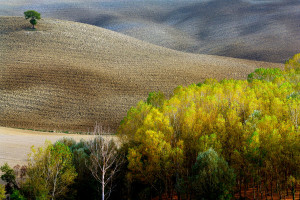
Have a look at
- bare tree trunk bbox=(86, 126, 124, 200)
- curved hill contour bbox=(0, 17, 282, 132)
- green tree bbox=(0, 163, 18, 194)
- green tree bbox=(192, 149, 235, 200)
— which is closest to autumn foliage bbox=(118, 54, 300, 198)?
green tree bbox=(192, 149, 235, 200)

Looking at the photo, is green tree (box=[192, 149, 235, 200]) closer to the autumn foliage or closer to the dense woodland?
the dense woodland

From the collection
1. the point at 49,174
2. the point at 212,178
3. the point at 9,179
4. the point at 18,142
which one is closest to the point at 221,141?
the point at 212,178

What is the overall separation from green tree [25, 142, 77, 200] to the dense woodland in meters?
0.08

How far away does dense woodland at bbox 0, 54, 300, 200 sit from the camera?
29406mm

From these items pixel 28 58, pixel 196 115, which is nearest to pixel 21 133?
pixel 196 115

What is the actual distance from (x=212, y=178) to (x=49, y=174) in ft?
47.8

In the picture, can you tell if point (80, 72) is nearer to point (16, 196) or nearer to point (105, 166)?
point (105, 166)

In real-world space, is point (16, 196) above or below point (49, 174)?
below

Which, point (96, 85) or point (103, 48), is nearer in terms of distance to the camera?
point (96, 85)

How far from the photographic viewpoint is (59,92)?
77.1 metres

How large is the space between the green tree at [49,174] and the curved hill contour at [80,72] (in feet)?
101

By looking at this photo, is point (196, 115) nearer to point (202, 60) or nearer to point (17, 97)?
point (17, 97)

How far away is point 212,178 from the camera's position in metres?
29.3

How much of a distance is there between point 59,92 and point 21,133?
21935mm
